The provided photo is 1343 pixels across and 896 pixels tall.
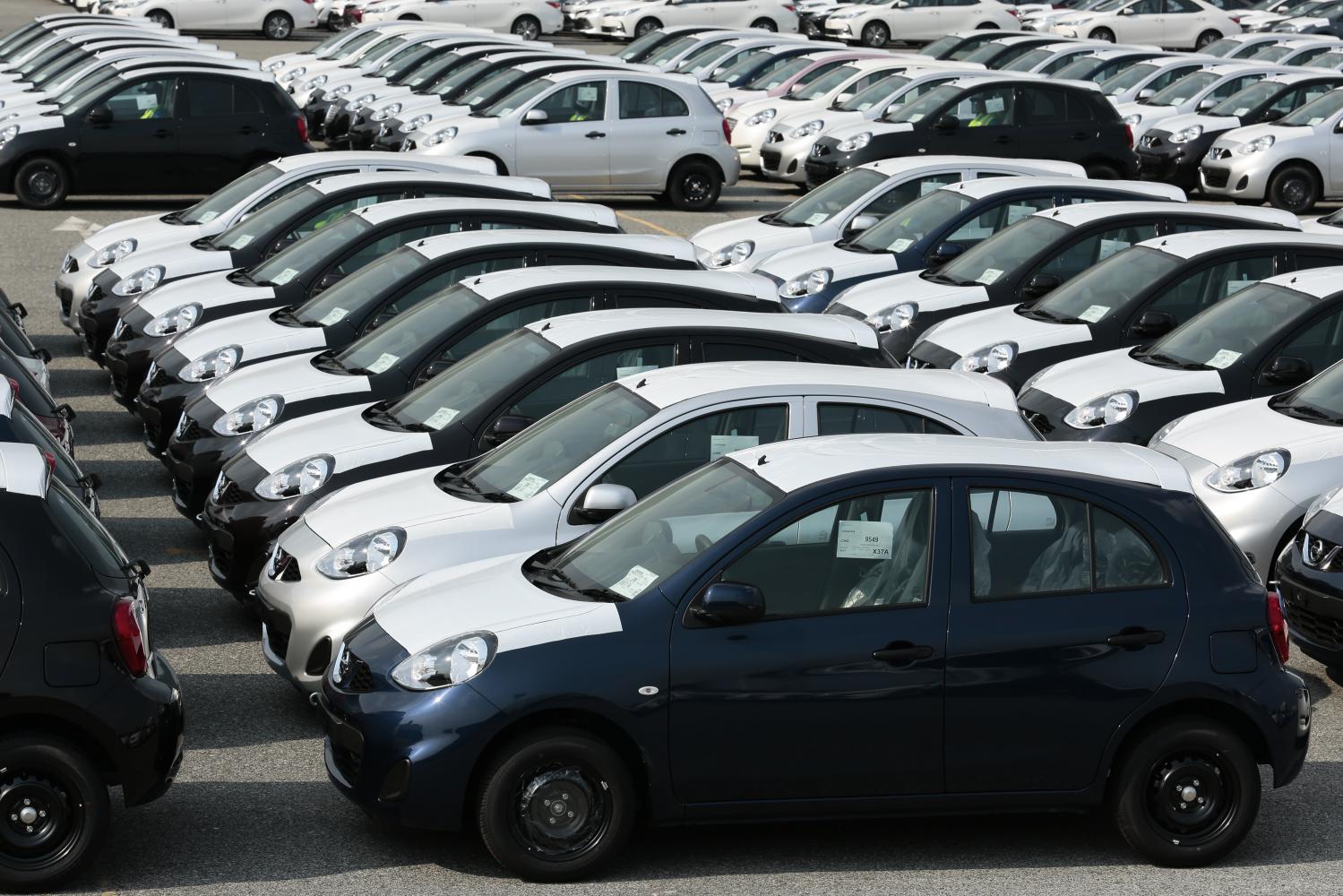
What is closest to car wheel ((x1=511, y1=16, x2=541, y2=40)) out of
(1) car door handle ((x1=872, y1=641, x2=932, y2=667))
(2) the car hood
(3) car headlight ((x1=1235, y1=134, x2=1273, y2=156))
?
(3) car headlight ((x1=1235, y1=134, x2=1273, y2=156))

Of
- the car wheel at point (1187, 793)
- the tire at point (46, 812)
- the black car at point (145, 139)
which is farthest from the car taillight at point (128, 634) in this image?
the black car at point (145, 139)

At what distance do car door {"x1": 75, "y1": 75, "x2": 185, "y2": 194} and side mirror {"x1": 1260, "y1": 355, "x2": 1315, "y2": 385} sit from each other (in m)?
14.2

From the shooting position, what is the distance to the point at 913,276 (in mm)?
14648

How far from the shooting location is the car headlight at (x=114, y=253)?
49.5ft

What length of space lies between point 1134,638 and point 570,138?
16652 mm

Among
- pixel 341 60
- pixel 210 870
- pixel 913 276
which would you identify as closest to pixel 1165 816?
pixel 210 870

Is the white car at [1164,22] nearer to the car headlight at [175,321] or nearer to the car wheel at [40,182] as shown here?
the car wheel at [40,182]

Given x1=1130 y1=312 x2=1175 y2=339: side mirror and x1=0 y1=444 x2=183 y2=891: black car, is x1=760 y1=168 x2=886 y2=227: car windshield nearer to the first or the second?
x1=1130 y1=312 x2=1175 y2=339: side mirror

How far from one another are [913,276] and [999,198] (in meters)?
1.25

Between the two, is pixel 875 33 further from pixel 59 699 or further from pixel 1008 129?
pixel 59 699

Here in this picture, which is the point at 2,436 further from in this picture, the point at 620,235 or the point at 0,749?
the point at 620,235

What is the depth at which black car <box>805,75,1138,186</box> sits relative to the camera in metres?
22.4

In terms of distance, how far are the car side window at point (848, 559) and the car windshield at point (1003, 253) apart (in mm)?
7688

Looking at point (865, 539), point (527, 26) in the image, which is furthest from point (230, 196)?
point (527, 26)
